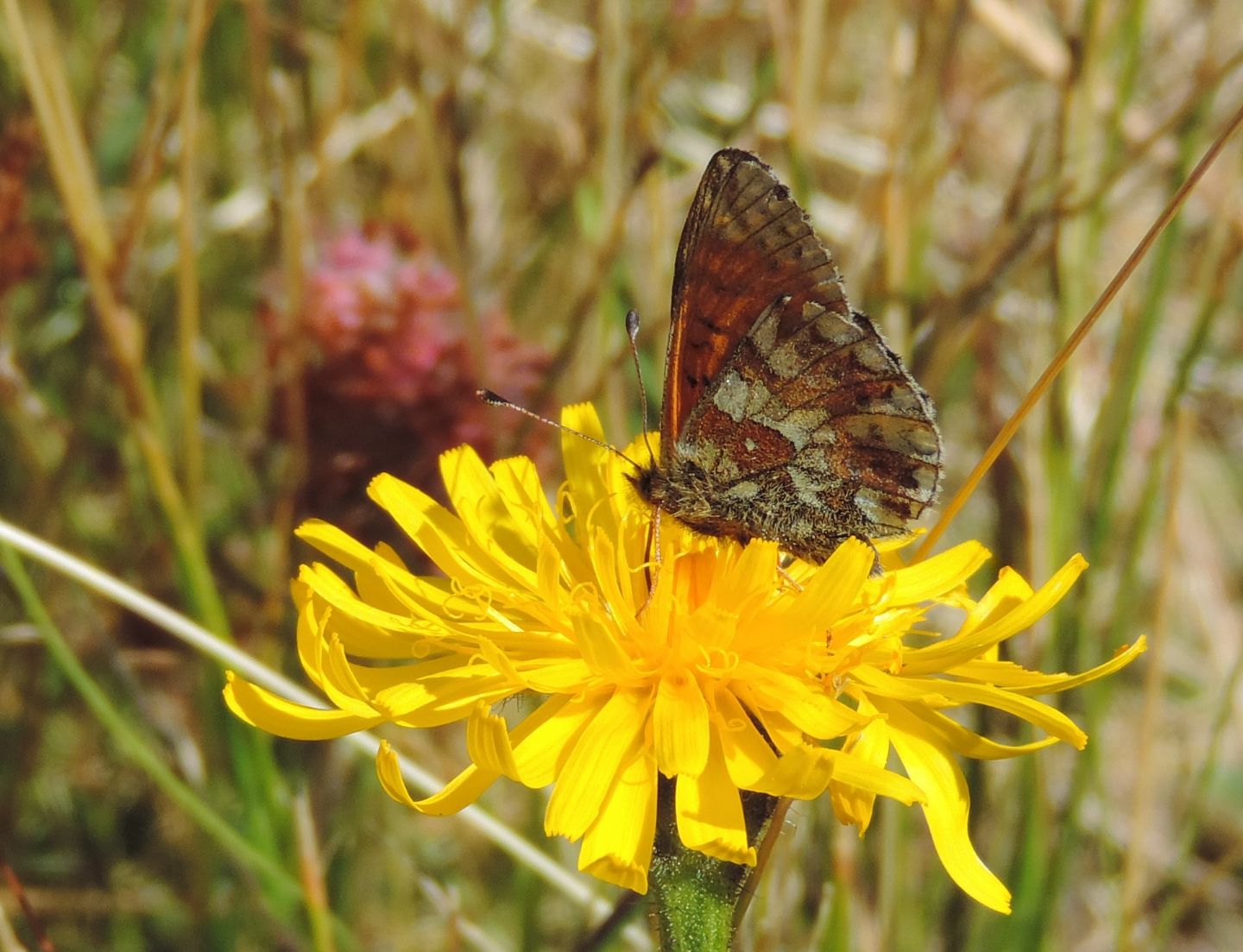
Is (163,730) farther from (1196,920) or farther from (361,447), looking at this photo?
(1196,920)

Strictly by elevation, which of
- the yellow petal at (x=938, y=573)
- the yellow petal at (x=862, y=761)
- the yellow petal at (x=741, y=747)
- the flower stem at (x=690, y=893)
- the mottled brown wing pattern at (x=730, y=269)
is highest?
the mottled brown wing pattern at (x=730, y=269)

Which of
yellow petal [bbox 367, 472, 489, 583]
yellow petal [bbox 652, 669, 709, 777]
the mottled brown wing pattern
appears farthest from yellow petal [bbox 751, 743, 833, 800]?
the mottled brown wing pattern

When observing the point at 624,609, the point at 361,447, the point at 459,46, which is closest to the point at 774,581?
the point at 624,609

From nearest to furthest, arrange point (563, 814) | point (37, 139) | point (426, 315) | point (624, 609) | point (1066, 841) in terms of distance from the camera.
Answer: point (563, 814) → point (624, 609) → point (1066, 841) → point (426, 315) → point (37, 139)

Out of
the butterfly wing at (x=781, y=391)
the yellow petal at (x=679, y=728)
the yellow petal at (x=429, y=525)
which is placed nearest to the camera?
the yellow petal at (x=679, y=728)

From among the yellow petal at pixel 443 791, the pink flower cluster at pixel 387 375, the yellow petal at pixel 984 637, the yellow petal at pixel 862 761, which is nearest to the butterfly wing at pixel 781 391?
the yellow petal at pixel 984 637

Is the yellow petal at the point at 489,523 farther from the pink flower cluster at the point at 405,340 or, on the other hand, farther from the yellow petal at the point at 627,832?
the pink flower cluster at the point at 405,340
